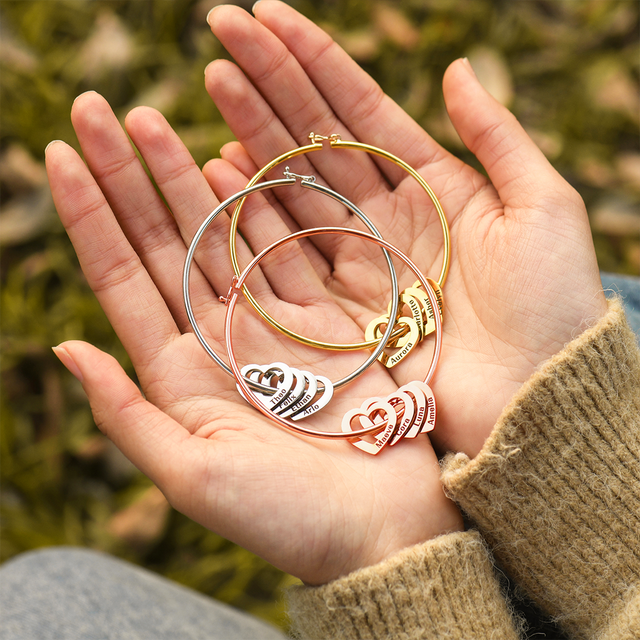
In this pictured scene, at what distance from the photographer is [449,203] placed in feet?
7.89

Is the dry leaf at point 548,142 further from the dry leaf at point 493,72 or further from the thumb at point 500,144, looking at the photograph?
the thumb at point 500,144

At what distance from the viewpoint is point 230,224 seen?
2361mm

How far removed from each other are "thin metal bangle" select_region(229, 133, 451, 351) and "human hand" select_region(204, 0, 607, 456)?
0.05 metres

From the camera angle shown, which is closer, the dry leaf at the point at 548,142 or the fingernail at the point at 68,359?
the fingernail at the point at 68,359

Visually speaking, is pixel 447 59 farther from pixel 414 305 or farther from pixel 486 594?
pixel 486 594

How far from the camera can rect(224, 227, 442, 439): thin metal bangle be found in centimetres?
201

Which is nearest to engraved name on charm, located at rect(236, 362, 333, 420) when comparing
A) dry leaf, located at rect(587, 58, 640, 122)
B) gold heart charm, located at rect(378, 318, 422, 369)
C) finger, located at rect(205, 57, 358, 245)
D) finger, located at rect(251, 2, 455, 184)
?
gold heart charm, located at rect(378, 318, 422, 369)

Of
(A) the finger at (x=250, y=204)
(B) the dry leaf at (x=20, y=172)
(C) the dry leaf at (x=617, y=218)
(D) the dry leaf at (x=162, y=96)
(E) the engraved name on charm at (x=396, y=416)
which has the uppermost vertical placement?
(C) the dry leaf at (x=617, y=218)

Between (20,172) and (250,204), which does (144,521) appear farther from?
(20,172)

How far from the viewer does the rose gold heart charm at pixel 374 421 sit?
2.01m

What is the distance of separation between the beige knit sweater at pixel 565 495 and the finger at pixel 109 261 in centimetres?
95

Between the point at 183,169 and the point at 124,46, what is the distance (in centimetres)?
171

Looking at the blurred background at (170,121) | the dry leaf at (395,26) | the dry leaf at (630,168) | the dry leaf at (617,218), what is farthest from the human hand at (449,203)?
the dry leaf at (630,168)

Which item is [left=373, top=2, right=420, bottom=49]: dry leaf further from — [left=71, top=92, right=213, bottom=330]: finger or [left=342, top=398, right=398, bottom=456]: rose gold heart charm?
[left=342, top=398, right=398, bottom=456]: rose gold heart charm
